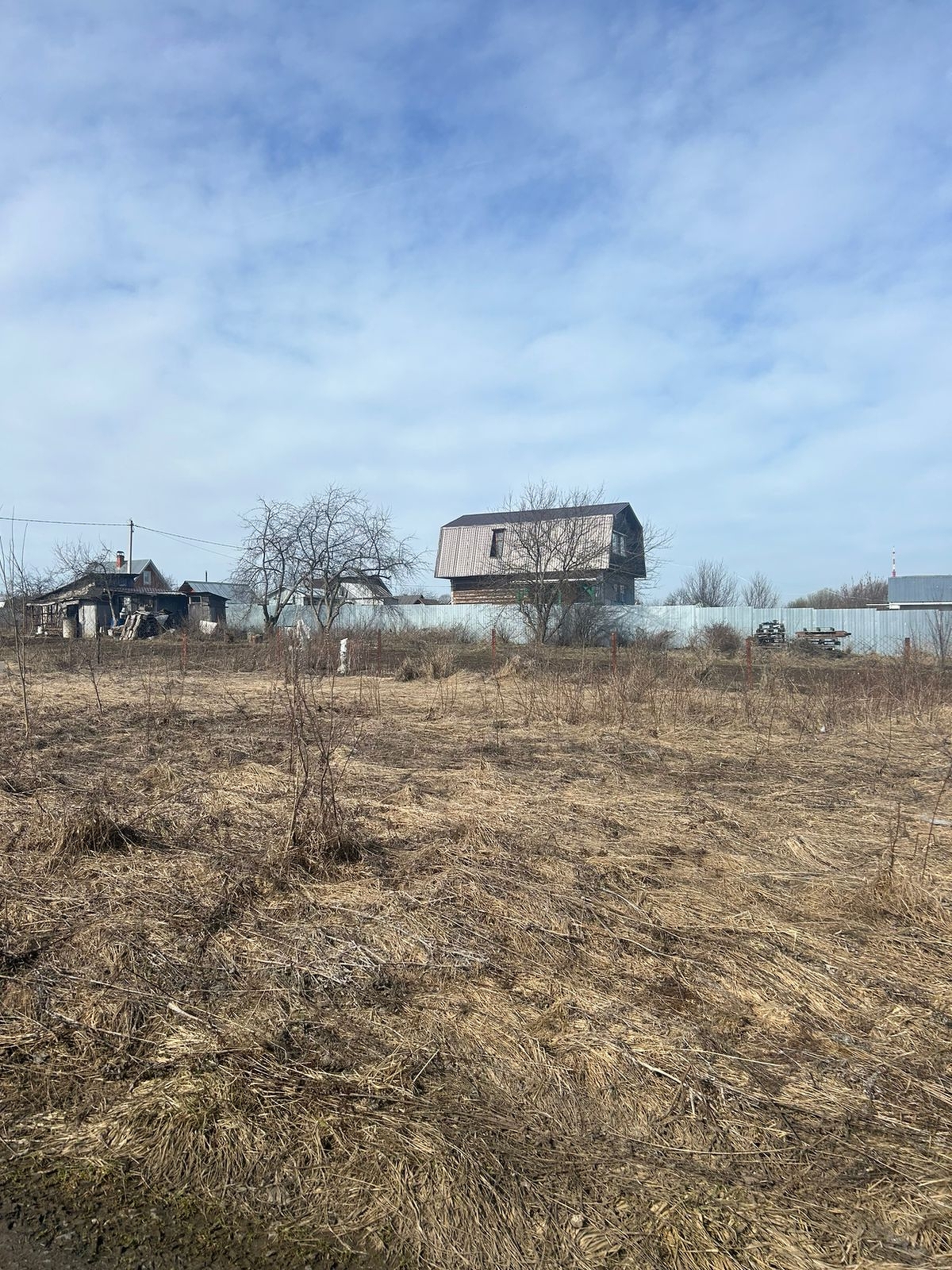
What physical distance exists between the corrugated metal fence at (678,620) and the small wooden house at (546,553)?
122 centimetres

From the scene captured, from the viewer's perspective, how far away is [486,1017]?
2906 millimetres

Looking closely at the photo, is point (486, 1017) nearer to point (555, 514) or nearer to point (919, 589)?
point (555, 514)

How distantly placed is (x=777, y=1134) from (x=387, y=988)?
4.63 ft

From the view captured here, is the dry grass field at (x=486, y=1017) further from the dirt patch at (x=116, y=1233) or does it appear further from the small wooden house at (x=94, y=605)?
the small wooden house at (x=94, y=605)

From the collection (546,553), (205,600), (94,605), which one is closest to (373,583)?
(546,553)

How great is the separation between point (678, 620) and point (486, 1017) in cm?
3405

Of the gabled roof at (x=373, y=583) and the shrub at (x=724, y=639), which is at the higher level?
the gabled roof at (x=373, y=583)

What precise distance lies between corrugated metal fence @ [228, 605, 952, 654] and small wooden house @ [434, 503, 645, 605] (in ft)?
3.99

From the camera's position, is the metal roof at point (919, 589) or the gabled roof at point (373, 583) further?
the metal roof at point (919, 589)

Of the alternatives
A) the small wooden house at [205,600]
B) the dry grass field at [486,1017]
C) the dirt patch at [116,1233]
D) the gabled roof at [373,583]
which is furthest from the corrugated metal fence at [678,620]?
the dirt patch at [116,1233]

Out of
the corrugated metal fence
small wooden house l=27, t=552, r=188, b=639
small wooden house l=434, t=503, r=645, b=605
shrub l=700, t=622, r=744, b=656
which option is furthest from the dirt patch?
small wooden house l=27, t=552, r=188, b=639

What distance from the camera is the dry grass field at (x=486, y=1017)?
204 cm

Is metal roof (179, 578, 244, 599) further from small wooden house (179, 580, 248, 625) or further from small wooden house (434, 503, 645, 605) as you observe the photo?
small wooden house (434, 503, 645, 605)

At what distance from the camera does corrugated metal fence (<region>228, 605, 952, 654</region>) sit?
32.4m
